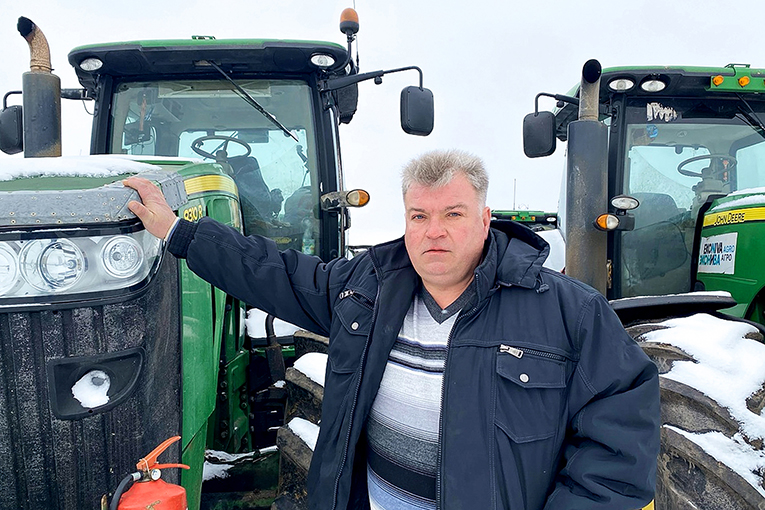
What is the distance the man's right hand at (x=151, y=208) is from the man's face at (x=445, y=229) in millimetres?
650

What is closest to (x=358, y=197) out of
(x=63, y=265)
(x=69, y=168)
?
(x=69, y=168)

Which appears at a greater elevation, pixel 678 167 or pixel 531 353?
pixel 678 167

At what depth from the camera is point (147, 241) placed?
149 centimetres

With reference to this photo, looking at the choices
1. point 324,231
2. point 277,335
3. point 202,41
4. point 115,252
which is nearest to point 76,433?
point 115,252

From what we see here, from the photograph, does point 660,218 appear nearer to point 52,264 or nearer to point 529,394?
point 529,394

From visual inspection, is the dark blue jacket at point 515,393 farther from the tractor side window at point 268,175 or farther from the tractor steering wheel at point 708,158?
the tractor steering wheel at point 708,158

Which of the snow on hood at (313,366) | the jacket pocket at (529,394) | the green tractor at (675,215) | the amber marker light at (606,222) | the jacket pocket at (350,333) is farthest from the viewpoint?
the amber marker light at (606,222)

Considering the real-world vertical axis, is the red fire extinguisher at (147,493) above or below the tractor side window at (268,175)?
below

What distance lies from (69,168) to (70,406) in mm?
658

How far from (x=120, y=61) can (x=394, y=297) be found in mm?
2316

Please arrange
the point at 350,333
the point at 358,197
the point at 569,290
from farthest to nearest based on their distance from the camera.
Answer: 1. the point at 358,197
2. the point at 350,333
3. the point at 569,290

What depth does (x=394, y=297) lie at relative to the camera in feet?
5.48

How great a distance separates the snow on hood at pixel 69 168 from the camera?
158cm

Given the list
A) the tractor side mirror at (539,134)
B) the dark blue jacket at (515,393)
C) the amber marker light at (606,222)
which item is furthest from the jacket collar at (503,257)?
the tractor side mirror at (539,134)
